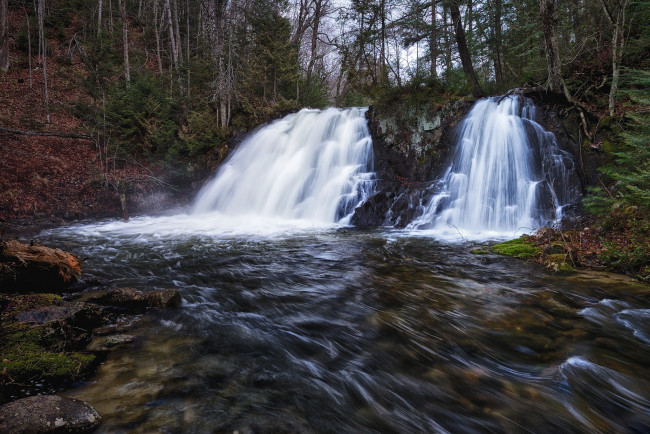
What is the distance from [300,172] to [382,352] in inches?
385

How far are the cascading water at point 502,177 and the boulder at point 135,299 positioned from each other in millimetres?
6791

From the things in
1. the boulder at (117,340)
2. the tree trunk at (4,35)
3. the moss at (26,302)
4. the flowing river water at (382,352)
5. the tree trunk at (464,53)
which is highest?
the tree trunk at (4,35)

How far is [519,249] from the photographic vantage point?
18.6 ft

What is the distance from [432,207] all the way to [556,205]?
290 cm

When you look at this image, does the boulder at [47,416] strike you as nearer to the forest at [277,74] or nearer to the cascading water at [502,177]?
the cascading water at [502,177]

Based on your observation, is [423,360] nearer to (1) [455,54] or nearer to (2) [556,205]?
(2) [556,205]

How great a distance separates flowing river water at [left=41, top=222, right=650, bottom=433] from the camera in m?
2.08

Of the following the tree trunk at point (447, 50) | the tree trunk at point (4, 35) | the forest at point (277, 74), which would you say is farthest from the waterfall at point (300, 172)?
the tree trunk at point (4, 35)

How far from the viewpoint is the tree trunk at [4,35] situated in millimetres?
15297

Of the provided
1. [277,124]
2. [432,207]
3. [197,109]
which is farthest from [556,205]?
[197,109]

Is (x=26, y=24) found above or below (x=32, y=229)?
above

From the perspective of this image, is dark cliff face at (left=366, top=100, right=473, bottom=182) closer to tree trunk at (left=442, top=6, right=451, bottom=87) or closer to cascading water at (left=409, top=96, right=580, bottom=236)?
cascading water at (left=409, top=96, right=580, bottom=236)

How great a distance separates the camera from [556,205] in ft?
24.2

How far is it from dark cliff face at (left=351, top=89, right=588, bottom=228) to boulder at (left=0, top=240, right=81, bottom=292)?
7080mm
